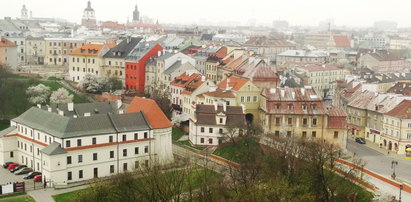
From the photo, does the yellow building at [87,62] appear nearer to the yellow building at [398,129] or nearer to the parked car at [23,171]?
the parked car at [23,171]

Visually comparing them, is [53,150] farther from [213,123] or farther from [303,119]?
[303,119]

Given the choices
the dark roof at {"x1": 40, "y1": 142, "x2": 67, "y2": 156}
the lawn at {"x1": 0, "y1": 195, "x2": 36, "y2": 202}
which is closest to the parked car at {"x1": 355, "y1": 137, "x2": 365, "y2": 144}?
the dark roof at {"x1": 40, "y1": 142, "x2": 67, "y2": 156}

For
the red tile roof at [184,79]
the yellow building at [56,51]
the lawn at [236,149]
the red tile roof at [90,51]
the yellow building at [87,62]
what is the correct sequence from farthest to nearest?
the yellow building at [56,51], the red tile roof at [90,51], the yellow building at [87,62], the red tile roof at [184,79], the lawn at [236,149]

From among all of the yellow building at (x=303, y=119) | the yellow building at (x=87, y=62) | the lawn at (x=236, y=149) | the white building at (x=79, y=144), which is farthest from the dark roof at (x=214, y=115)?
the yellow building at (x=87, y=62)

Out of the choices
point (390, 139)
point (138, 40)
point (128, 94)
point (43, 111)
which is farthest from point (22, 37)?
point (390, 139)

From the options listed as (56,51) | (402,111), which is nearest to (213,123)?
(402,111)

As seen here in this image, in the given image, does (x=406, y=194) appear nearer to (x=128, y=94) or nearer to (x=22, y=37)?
(x=128, y=94)
